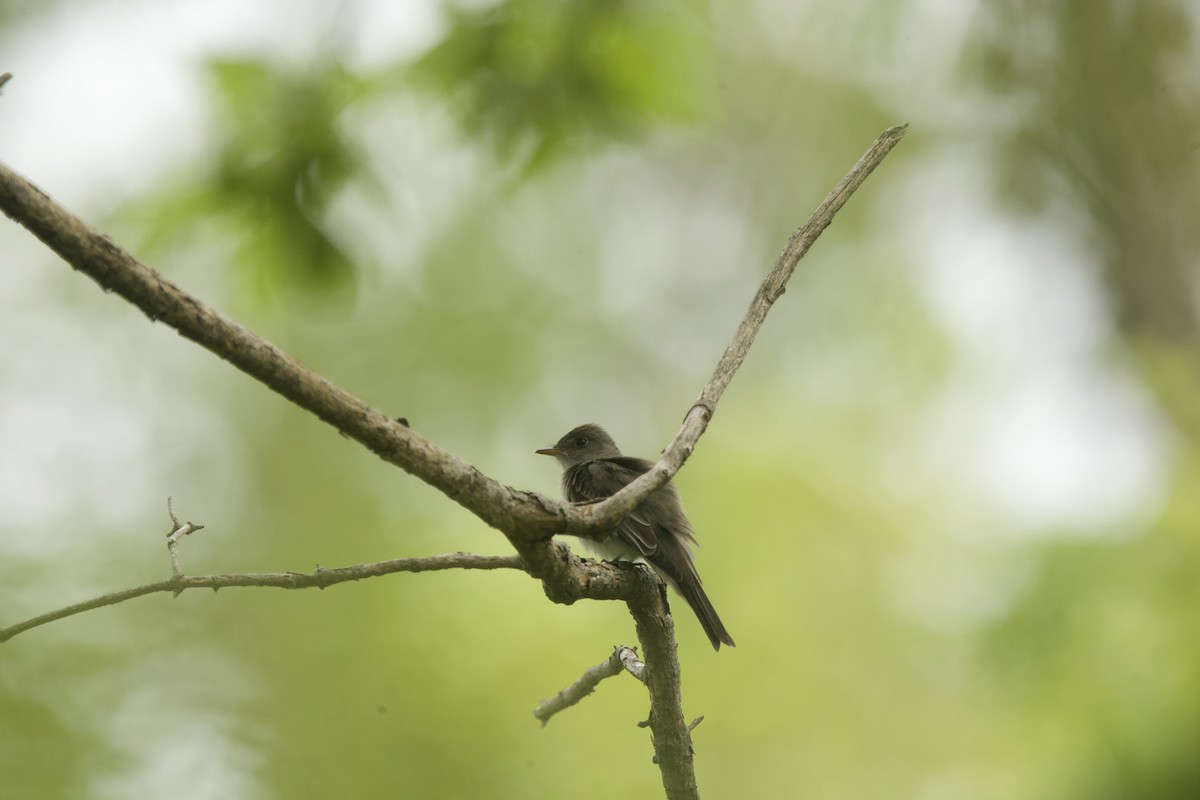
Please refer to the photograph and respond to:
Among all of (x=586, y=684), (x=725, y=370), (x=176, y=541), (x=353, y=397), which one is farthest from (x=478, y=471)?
(x=586, y=684)

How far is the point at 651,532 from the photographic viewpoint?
5180 mm

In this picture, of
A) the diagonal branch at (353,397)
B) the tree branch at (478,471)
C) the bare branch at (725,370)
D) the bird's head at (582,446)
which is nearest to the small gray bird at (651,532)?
the bird's head at (582,446)

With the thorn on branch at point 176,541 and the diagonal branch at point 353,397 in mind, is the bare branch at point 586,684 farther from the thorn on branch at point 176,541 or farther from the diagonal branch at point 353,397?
the thorn on branch at point 176,541

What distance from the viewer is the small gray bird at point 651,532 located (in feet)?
16.8

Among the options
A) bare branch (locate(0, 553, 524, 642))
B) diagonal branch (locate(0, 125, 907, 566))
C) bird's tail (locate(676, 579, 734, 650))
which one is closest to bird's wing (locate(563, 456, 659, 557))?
bird's tail (locate(676, 579, 734, 650))

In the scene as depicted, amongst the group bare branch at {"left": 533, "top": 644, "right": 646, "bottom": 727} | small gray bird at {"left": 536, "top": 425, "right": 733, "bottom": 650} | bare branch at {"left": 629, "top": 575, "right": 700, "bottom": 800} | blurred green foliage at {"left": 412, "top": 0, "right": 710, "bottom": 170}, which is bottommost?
bare branch at {"left": 629, "top": 575, "right": 700, "bottom": 800}

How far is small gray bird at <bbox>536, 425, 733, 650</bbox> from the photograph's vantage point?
16.8 ft

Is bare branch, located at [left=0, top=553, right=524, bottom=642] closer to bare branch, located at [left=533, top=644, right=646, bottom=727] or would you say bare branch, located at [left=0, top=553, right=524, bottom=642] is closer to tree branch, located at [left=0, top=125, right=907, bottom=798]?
tree branch, located at [left=0, top=125, right=907, bottom=798]

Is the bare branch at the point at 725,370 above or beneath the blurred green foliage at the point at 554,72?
beneath

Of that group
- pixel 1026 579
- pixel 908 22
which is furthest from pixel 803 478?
pixel 908 22

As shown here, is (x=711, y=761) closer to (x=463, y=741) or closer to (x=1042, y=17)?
(x=463, y=741)

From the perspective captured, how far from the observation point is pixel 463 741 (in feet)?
24.0

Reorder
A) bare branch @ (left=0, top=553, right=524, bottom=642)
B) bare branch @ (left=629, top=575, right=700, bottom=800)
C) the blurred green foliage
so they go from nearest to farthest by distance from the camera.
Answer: bare branch @ (left=0, top=553, right=524, bottom=642)
bare branch @ (left=629, top=575, right=700, bottom=800)
the blurred green foliage

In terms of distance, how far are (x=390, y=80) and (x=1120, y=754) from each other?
231 inches
